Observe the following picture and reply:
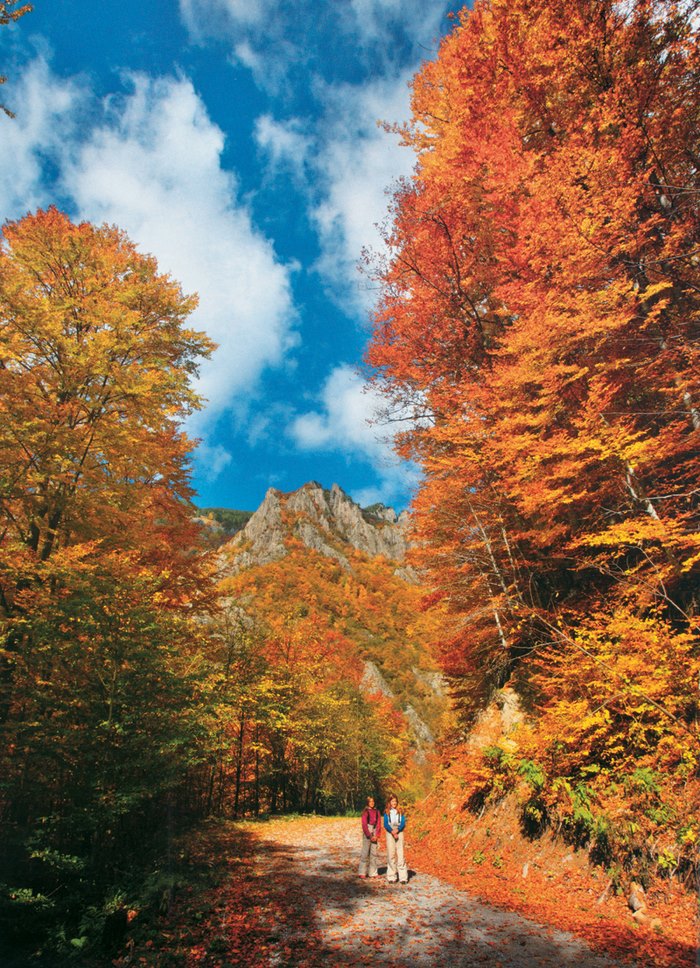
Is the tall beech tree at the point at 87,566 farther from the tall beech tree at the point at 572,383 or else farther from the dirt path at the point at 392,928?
the tall beech tree at the point at 572,383

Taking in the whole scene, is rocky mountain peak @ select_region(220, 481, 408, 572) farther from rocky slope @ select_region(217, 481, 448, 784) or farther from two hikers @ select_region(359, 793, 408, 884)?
two hikers @ select_region(359, 793, 408, 884)

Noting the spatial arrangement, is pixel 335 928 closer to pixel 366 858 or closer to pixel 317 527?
A: pixel 366 858

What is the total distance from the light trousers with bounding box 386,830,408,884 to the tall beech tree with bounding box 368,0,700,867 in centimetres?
216

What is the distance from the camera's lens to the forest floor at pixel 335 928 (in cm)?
466

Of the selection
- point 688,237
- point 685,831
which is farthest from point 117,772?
point 688,237

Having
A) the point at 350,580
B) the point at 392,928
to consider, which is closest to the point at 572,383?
the point at 392,928

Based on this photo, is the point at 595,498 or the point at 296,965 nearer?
the point at 296,965

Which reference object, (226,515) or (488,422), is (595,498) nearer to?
(488,422)

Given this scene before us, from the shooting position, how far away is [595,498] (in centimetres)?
915

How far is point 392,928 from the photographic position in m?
5.49

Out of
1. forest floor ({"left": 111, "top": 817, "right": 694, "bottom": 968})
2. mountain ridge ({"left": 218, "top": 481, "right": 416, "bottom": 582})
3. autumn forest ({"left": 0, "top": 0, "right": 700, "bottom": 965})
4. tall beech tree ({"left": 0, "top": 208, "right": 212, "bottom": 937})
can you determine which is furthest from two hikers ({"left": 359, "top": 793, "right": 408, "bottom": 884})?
mountain ridge ({"left": 218, "top": 481, "right": 416, "bottom": 582})

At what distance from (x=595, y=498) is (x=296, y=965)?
8237 millimetres

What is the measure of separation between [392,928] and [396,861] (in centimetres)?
265

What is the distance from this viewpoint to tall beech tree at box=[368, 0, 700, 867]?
7.34 meters
